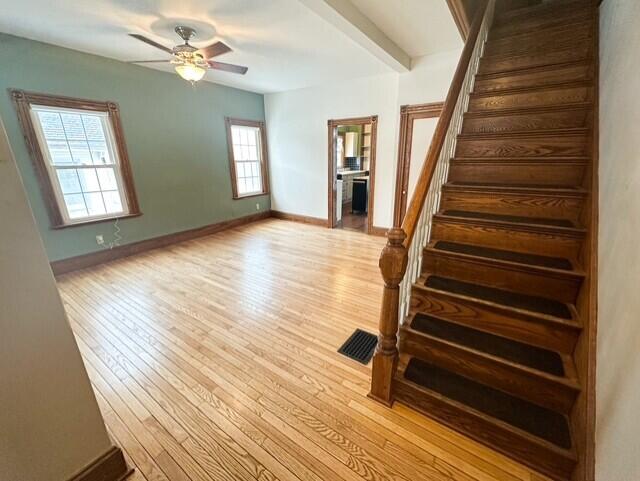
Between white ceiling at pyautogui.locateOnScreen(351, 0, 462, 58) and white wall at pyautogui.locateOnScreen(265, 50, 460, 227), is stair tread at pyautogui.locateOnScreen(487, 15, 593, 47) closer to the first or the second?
white ceiling at pyautogui.locateOnScreen(351, 0, 462, 58)

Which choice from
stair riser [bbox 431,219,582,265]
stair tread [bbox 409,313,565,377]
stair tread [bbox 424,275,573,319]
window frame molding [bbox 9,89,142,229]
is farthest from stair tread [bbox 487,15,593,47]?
window frame molding [bbox 9,89,142,229]

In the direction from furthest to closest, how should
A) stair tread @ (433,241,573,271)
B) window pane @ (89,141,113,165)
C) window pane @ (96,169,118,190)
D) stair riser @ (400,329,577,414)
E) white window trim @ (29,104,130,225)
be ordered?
window pane @ (96,169,118,190) → window pane @ (89,141,113,165) → white window trim @ (29,104,130,225) → stair tread @ (433,241,573,271) → stair riser @ (400,329,577,414)

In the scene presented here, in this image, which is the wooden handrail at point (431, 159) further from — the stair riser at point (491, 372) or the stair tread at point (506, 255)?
the stair riser at point (491, 372)

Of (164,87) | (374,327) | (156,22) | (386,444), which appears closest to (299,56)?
(156,22)

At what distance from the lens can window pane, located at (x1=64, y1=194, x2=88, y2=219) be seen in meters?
3.28

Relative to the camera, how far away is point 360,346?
6.62ft

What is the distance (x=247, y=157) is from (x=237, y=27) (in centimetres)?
300

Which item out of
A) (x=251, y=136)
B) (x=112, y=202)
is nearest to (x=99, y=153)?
(x=112, y=202)

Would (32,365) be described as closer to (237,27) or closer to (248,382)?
(248,382)

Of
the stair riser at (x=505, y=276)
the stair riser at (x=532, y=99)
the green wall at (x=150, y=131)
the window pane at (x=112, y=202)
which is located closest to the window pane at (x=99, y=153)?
the green wall at (x=150, y=131)

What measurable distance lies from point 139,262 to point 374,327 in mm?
3340

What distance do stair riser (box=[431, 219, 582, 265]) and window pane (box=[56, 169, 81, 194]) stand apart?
4180 millimetres

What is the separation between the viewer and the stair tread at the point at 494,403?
1.19 meters

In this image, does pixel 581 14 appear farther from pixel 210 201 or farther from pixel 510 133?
pixel 210 201
